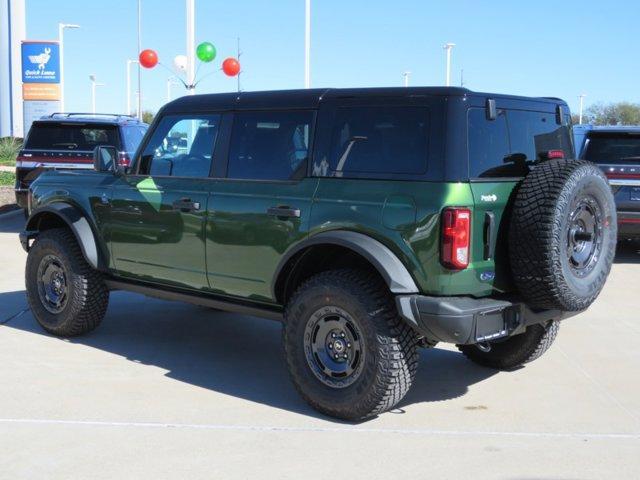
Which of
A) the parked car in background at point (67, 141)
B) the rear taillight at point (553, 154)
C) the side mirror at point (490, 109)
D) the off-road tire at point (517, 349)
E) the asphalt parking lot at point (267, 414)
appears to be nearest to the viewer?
the asphalt parking lot at point (267, 414)

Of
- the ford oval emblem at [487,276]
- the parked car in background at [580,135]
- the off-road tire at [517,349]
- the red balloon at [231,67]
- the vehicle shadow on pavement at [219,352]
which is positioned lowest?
the vehicle shadow on pavement at [219,352]

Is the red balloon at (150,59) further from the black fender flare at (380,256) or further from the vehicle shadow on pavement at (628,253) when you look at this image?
the black fender flare at (380,256)

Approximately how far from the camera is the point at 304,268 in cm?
512

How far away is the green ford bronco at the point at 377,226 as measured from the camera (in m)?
4.43

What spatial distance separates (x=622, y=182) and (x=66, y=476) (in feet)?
27.4

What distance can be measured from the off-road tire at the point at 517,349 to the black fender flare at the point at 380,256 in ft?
4.74

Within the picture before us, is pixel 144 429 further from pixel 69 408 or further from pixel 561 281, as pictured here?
pixel 561 281

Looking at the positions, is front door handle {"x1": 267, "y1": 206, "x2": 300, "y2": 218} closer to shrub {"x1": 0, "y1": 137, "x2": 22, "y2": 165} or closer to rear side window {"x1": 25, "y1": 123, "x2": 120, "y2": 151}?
rear side window {"x1": 25, "y1": 123, "x2": 120, "y2": 151}

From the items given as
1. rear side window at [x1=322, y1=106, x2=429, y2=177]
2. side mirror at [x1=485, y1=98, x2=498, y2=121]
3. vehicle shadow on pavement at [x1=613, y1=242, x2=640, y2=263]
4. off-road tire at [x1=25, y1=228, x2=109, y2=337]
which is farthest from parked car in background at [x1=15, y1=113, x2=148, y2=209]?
side mirror at [x1=485, y1=98, x2=498, y2=121]

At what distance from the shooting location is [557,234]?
174 inches

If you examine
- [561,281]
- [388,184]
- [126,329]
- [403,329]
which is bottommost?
[126,329]

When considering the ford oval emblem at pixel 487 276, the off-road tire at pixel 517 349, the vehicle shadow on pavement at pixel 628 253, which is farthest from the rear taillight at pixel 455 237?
the vehicle shadow on pavement at pixel 628 253

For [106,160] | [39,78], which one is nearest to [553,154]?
[106,160]

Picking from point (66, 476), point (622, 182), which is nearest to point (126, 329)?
point (66, 476)
